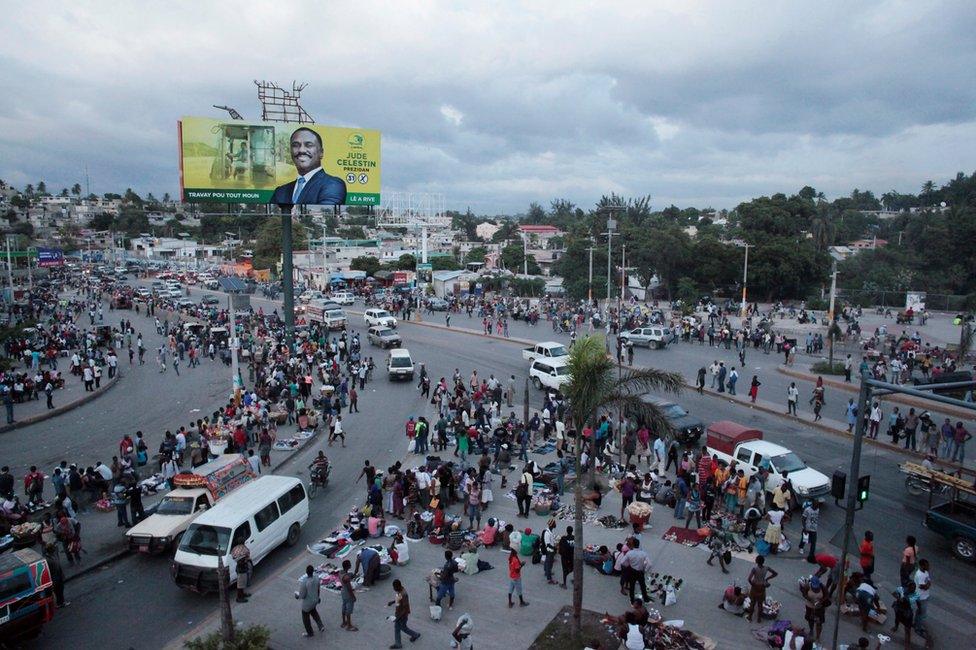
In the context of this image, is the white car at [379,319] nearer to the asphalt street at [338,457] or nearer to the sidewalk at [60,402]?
the asphalt street at [338,457]

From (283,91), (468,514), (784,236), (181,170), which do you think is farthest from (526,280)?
(468,514)

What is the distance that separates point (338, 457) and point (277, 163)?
23.9 meters

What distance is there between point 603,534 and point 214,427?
13.5m

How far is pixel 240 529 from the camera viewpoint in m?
11.7

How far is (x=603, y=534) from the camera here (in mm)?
14039

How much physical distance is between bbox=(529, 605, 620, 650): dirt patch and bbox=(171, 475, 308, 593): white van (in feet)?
18.4

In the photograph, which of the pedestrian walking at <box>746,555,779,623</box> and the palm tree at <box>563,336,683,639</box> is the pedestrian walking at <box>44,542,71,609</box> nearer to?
the palm tree at <box>563,336,683,639</box>

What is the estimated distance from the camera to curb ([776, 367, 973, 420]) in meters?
23.2

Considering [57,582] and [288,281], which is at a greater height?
[288,281]

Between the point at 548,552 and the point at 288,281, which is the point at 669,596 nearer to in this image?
the point at 548,552

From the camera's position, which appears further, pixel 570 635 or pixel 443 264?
pixel 443 264

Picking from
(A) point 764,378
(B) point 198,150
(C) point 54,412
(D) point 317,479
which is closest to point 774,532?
(D) point 317,479

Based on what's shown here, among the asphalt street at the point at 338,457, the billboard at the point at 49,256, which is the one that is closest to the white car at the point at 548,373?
the asphalt street at the point at 338,457

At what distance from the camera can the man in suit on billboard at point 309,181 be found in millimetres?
37656
